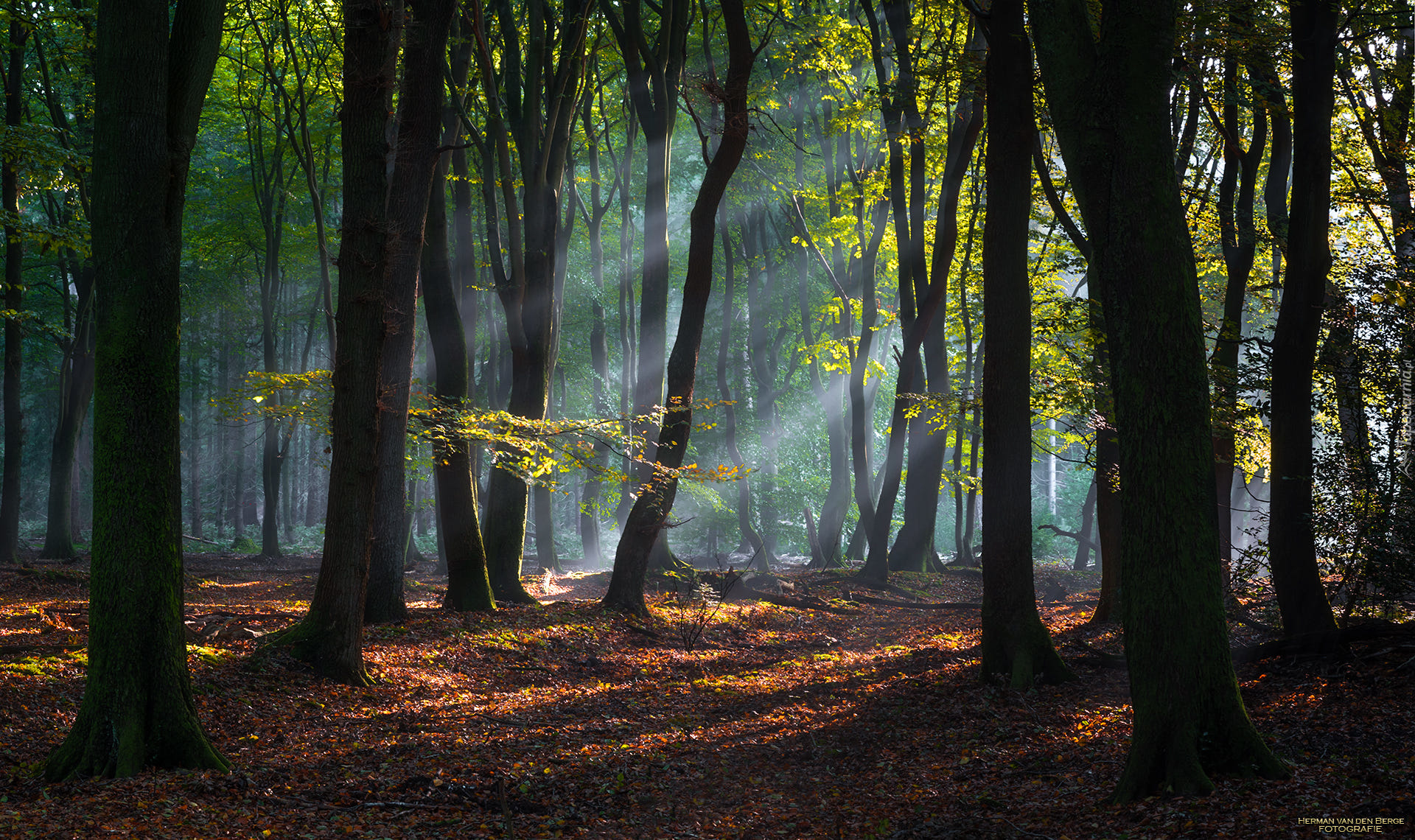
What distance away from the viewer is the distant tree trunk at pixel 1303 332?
7.30 m

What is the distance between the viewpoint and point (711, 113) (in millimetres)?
16797

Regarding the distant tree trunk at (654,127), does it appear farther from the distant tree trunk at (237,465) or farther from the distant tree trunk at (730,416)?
the distant tree trunk at (237,465)

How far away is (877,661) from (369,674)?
5974mm

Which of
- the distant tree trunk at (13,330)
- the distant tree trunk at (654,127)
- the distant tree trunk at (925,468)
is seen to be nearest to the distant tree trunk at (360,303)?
the distant tree trunk at (654,127)

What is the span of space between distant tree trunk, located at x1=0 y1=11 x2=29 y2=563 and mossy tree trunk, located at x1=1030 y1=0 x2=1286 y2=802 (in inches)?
645

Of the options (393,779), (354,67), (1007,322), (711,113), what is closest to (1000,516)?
(1007,322)

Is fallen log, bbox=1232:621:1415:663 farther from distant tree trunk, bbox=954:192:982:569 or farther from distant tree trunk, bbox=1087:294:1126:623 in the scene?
distant tree trunk, bbox=954:192:982:569

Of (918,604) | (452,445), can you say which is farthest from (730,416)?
(452,445)

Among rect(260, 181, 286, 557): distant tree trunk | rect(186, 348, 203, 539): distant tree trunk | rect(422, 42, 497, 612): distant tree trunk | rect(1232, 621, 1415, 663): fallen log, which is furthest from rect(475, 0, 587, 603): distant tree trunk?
rect(186, 348, 203, 539): distant tree trunk

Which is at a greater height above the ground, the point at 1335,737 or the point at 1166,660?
the point at 1166,660

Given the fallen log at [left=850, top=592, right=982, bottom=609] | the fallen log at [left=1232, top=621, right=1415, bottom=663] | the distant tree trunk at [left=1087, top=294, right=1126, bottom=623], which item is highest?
the distant tree trunk at [left=1087, top=294, right=1126, bottom=623]

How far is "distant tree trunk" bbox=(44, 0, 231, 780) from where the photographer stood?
5023 mm

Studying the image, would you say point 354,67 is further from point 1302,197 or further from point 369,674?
point 1302,197

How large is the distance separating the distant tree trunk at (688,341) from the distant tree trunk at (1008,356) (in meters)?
3.42
